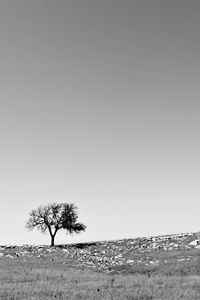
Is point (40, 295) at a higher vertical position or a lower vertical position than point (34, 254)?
lower

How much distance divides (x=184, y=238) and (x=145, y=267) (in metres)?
20.4

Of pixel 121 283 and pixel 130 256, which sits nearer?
pixel 121 283

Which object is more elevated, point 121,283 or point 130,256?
point 130,256

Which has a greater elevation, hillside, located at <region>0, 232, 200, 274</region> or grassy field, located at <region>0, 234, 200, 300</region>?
hillside, located at <region>0, 232, 200, 274</region>

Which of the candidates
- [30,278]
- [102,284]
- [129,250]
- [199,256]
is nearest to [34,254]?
[129,250]

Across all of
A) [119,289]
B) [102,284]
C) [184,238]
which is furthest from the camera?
[184,238]

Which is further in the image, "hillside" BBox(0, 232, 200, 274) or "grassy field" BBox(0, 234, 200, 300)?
"hillside" BBox(0, 232, 200, 274)

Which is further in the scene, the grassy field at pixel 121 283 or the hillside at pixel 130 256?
the hillside at pixel 130 256

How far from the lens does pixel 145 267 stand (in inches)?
1391

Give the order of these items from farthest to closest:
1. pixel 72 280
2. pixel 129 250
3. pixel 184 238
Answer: pixel 184 238, pixel 129 250, pixel 72 280

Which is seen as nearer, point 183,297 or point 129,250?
point 183,297

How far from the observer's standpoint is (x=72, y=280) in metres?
26.1

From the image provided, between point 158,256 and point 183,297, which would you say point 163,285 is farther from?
point 158,256

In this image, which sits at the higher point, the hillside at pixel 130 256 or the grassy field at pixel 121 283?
the hillside at pixel 130 256
